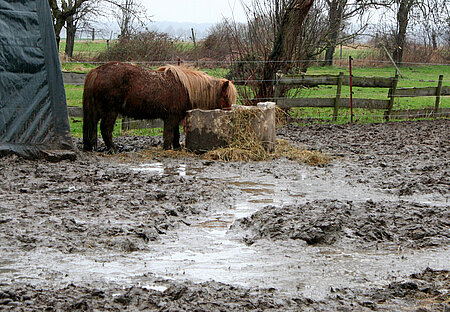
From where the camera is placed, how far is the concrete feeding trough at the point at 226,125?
9039 millimetres

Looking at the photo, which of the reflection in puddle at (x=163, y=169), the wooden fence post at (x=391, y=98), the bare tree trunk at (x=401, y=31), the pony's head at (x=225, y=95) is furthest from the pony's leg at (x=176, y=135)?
the bare tree trunk at (x=401, y=31)

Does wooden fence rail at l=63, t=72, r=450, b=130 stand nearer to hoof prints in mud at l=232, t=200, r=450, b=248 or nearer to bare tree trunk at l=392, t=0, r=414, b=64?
hoof prints in mud at l=232, t=200, r=450, b=248

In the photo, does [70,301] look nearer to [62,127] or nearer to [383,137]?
[62,127]

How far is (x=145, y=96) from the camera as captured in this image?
9039mm

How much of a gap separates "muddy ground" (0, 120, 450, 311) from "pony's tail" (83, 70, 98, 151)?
0.96 m

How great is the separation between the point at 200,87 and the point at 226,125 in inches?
37.3

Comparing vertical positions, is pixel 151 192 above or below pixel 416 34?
below

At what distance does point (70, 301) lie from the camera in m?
3.18

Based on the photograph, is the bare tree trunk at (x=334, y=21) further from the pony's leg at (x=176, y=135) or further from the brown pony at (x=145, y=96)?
the pony's leg at (x=176, y=135)

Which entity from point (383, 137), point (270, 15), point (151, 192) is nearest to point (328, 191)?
point (151, 192)

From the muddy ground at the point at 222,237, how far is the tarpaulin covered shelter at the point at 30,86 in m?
0.51

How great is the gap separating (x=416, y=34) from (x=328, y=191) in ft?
100

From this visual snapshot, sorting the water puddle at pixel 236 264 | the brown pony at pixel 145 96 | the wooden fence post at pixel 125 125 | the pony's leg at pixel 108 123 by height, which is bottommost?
the water puddle at pixel 236 264

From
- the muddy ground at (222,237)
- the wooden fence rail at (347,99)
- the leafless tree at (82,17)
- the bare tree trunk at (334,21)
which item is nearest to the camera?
the muddy ground at (222,237)
